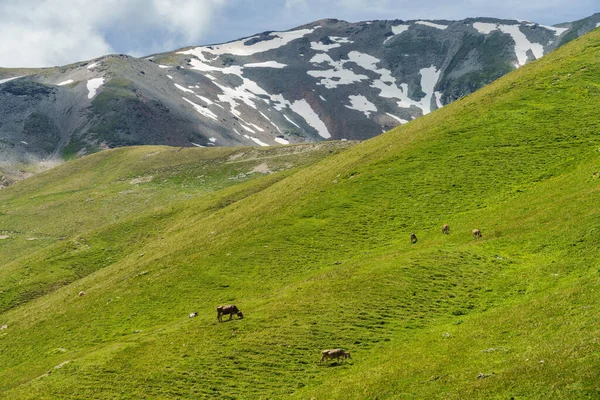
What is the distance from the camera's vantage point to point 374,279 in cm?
4056

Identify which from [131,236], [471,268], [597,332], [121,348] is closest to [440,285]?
[471,268]

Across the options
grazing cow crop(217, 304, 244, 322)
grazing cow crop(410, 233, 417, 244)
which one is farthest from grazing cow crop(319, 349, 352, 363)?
grazing cow crop(410, 233, 417, 244)

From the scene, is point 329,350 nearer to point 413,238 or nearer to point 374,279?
point 374,279

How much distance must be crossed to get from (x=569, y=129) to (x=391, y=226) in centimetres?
2480

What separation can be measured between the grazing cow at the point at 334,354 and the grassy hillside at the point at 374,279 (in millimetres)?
452

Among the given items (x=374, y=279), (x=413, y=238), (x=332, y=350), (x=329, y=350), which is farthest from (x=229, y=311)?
(x=413, y=238)

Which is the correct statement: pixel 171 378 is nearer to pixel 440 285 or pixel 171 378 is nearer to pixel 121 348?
pixel 121 348

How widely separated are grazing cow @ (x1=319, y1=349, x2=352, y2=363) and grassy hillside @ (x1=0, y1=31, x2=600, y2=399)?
1.48 feet

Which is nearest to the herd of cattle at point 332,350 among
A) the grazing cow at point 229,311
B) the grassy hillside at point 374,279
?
the grazing cow at point 229,311

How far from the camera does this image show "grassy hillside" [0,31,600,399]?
28.2m

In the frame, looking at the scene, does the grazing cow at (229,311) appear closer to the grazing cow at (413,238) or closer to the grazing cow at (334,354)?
the grazing cow at (334,354)

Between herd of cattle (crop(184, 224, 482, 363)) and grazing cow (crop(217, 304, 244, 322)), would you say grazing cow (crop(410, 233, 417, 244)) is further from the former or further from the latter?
grazing cow (crop(217, 304, 244, 322))

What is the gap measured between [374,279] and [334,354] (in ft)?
33.5

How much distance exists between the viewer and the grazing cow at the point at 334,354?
3138cm
